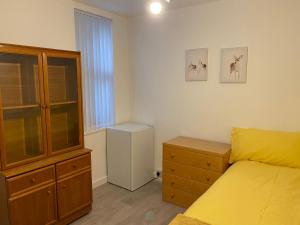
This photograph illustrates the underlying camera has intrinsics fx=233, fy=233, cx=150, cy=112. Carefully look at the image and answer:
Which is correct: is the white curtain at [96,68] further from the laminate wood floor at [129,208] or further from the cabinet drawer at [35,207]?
the cabinet drawer at [35,207]

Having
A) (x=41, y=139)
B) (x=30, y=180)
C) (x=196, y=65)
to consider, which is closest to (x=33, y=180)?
(x=30, y=180)

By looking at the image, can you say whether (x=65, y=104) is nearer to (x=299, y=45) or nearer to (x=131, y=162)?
(x=131, y=162)

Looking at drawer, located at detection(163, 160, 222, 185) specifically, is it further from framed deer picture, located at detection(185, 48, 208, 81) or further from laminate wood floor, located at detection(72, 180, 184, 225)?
framed deer picture, located at detection(185, 48, 208, 81)

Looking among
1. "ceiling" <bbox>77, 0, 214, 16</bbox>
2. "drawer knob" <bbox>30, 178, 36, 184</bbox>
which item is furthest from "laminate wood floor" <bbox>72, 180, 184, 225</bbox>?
"ceiling" <bbox>77, 0, 214, 16</bbox>

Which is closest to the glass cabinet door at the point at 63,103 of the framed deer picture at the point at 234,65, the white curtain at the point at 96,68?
the white curtain at the point at 96,68

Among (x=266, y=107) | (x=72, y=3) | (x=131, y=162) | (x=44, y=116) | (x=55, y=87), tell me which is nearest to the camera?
(x=44, y=116)

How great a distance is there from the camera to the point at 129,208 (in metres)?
2.84

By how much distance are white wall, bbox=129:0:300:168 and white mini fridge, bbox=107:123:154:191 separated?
217 millimetres

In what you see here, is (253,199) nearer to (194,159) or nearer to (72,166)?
(194,159)

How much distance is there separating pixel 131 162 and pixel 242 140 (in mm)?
1469

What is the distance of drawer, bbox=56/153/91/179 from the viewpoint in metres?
2.33

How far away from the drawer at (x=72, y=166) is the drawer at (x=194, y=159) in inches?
38.4

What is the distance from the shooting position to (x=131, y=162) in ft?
10.5

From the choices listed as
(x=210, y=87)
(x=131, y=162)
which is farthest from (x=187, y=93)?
(x=131, y=162)
